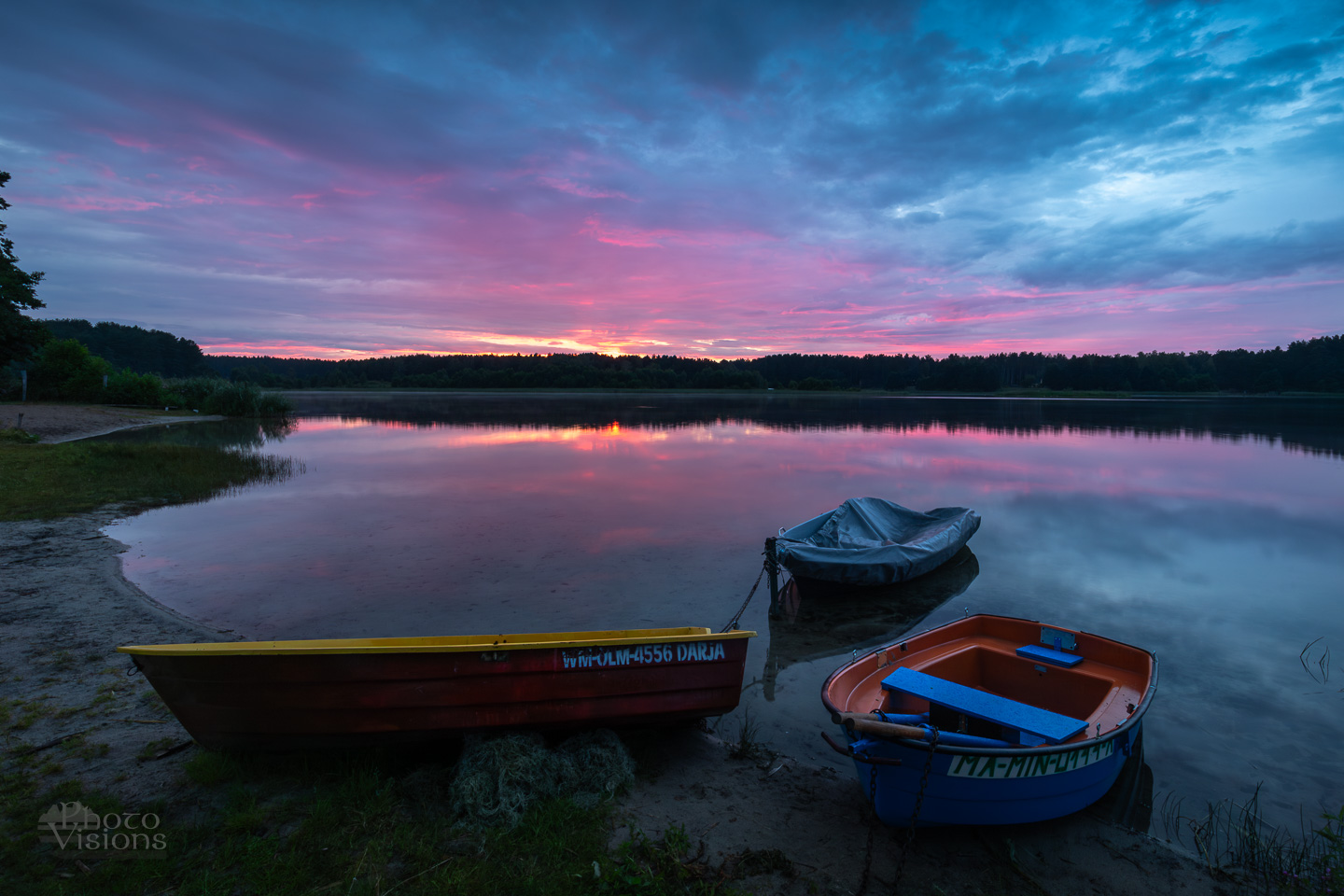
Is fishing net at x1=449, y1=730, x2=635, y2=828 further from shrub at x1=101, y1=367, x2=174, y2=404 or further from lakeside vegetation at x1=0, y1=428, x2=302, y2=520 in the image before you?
shrub at x1=101, y1=367, x2=174, y2=404

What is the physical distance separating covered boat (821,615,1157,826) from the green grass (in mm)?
1058

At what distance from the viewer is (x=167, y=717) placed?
209 inches

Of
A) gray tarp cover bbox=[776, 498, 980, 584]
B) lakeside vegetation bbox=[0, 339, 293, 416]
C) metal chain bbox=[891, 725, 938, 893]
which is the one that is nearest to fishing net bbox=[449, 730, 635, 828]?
metal chain bbox=[891, 725, 938, 893]

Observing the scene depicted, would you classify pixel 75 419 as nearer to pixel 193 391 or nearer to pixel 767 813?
pixel 193 391

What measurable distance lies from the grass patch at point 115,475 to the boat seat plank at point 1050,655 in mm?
17043

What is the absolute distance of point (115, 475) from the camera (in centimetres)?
1745

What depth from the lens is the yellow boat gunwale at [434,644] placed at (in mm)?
4207

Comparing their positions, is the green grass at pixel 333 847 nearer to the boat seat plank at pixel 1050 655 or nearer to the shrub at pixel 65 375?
the boat seat plank at pixel 1050 655

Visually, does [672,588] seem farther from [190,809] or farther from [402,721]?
[190,809]

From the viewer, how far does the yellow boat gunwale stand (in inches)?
166

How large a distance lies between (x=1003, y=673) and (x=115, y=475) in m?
21.8

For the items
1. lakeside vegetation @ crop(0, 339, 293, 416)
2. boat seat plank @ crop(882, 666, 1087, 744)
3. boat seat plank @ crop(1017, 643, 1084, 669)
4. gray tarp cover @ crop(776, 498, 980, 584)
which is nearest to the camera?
boat seat plank @ crop(882, 666, 1087, 744)

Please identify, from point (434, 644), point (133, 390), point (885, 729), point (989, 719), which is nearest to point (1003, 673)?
point (989, 719)

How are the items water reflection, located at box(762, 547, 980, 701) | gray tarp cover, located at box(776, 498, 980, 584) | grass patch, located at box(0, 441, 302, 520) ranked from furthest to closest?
grass patch, located at box(0, 441, 302, 520) → gray tarp cover, located at box(776, 498, 980, 584) → water reflection, located at box(762, 547, 980, 701)
